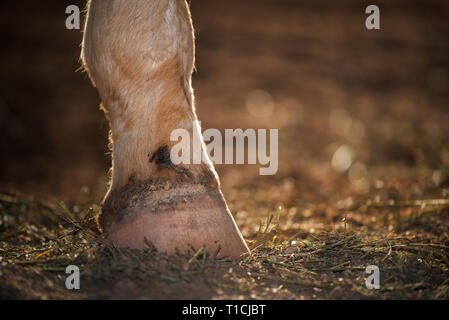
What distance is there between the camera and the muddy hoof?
5.73ft

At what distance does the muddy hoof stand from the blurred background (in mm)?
639

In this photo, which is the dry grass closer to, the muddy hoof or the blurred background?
the muddy hoof

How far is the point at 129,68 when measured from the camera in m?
1.78

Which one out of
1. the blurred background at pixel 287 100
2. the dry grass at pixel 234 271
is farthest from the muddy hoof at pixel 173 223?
the blurred background at pixel 287 100

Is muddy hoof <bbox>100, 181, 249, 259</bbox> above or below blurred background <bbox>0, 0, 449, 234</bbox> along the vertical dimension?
below

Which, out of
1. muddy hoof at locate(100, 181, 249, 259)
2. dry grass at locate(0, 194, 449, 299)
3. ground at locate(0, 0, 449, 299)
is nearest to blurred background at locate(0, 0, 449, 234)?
ground at locate(0, 0, 449, 299)

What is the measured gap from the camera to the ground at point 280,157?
→ 5.43 feet

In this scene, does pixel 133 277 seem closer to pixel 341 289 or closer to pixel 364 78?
pixel 341 289

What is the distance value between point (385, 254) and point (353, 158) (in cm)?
372

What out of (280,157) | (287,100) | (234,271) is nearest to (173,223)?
(234,271)

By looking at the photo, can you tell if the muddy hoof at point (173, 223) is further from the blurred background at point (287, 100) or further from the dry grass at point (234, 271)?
the blurred background at point (287, 100)

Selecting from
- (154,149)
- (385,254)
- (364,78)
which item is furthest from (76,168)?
(364,78)

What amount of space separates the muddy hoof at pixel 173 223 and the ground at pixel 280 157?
56 mm

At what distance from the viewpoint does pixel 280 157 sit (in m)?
5.67
